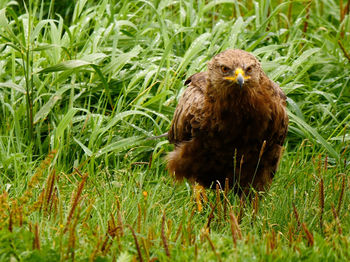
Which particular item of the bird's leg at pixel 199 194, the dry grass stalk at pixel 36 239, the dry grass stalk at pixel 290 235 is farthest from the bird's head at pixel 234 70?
the dry grass stalk at pixel 36 239

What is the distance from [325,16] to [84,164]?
3.70 meters

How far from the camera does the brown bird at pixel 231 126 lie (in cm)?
411

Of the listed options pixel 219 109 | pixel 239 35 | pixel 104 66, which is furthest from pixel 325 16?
pixel 219 109

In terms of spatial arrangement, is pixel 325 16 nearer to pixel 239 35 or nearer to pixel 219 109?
pixel 239 35

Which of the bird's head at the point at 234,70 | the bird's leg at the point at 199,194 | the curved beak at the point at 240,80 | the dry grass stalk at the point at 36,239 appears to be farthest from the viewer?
the bird's leg at the point at 199,194

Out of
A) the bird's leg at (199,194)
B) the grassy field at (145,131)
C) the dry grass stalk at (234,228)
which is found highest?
the dry grass stalk at (234,228)

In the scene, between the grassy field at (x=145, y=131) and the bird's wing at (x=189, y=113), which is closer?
the grassy field at (x=145, y=131)

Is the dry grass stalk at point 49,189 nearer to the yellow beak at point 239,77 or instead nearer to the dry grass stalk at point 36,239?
the dry grass stalk at point 36,239

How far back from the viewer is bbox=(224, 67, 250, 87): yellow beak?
3922 mm

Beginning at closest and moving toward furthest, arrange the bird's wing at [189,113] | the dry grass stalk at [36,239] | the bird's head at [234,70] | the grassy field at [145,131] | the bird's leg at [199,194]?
the dry grass stalk at [36,239] < the grassy field at [145,131] < the bird's head at [234,70] < the bird's leg at [199,194] < the bird's wing at [189,113]

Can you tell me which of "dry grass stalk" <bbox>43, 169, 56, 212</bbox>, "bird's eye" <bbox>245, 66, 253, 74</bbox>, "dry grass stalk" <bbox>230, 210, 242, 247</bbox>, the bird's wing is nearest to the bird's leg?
the bird's wing

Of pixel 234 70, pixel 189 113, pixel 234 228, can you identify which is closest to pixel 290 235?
pixel 234 228

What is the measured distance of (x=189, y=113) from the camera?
4402mm

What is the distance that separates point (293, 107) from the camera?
16.9ft
